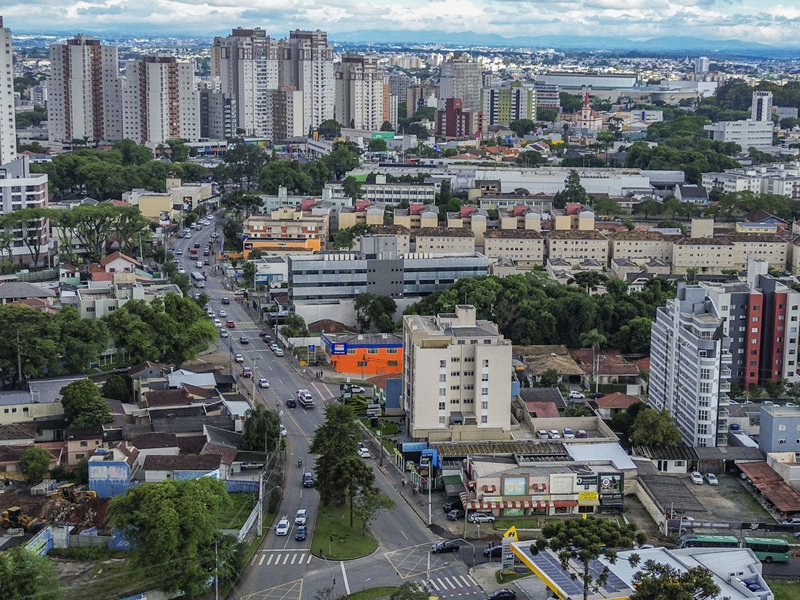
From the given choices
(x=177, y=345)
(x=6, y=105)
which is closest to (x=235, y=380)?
(x=177, y=345)

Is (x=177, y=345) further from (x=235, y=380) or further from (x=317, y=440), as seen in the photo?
(x=317, y=440)

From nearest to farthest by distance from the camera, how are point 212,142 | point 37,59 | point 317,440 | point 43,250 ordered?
point 317,440, point 43,250, point 212,142, point 37,59

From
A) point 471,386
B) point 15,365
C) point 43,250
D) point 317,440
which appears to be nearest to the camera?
point 317,440

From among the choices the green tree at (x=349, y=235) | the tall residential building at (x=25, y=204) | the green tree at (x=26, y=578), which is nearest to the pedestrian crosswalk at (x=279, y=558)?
the green tree at (x=26, y=578)

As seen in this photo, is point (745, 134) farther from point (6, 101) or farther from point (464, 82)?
point (6, 101)

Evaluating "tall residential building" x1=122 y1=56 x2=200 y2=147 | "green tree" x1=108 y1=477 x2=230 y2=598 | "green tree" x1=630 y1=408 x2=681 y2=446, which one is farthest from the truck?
"tall residential building" x1=122 y1=56 x2=200 y2=147

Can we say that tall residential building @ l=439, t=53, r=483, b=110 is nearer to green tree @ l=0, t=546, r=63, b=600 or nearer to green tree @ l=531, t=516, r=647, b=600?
green tree @ l=531, t=516, r=647, b=600

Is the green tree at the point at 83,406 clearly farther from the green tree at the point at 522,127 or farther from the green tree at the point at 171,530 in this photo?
the green tree at the point at 522,127

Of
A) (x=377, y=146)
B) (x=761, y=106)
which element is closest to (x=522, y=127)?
(x=377, y=146)
